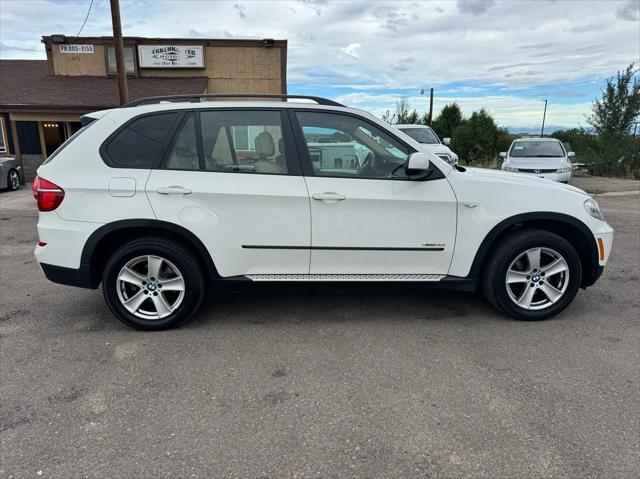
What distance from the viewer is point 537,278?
4059 millimetres

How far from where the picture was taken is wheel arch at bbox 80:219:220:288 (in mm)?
3752

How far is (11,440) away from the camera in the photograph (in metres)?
2.56

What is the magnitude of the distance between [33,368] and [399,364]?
8.44ft

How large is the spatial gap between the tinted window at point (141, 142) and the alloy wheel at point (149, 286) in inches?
30.1

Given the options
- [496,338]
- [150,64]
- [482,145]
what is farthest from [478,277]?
[482,145]

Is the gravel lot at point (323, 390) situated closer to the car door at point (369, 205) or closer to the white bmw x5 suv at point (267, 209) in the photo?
the white bmw x5 suv at point (267, 209)

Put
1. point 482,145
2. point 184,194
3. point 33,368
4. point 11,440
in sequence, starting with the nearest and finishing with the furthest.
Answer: point 11,440
point 33,368
point 184,194
point 482,145

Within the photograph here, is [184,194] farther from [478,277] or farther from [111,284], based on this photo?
[478,277]

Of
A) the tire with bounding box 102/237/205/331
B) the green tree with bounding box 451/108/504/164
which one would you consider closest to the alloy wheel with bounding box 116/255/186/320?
the tire with bounding box 102/237/205/331

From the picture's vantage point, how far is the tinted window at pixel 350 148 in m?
3.85

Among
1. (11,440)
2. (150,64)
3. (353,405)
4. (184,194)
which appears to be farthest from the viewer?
(150,64)

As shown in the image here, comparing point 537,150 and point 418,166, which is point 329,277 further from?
point 537,150

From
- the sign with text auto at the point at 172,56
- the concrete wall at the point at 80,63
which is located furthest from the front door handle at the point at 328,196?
the concrete wall at the point at 80,63

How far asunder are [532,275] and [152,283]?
125 inches
